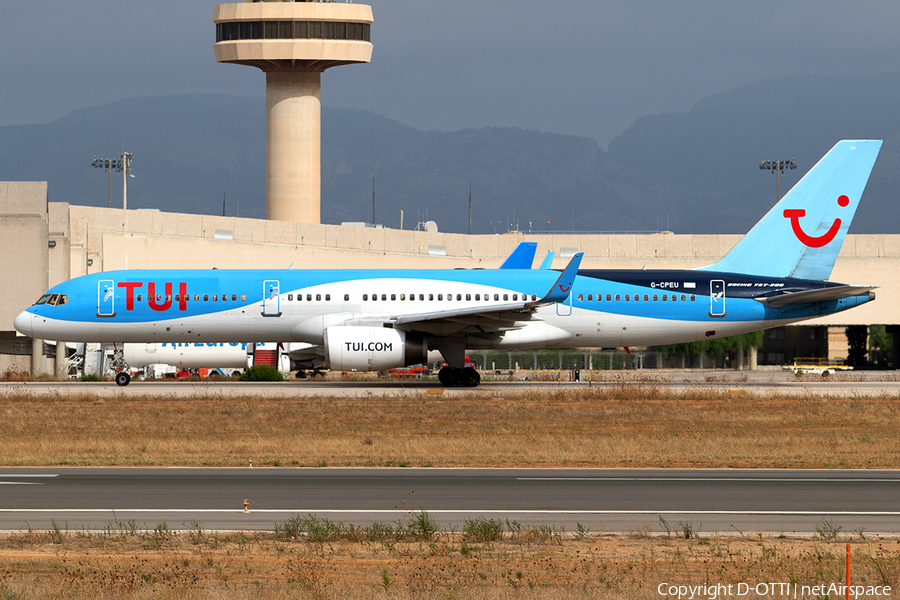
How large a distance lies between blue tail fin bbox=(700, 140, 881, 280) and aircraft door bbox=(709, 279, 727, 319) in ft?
4.64

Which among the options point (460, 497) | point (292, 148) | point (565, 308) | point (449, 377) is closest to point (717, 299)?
point (565, 308)

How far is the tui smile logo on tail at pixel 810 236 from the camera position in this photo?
41281mm

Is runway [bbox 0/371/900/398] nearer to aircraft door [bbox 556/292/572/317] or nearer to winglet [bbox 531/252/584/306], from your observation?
aircraft door [bbox 556/292/572/317]

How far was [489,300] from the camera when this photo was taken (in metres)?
40.0

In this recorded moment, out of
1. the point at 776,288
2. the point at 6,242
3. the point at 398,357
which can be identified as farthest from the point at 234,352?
the point at 776,288

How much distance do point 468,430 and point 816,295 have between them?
18623mm

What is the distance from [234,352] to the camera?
6312cm

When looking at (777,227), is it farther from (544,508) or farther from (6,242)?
(6,242)

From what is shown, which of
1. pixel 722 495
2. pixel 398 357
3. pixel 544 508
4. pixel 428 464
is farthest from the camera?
pixel 398 357

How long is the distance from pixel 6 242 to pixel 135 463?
1817 inches

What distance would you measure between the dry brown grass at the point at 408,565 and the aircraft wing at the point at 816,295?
27.8 m

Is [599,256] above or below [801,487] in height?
above

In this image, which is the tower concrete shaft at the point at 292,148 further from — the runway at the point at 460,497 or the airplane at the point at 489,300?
the runway at the point at 460,497

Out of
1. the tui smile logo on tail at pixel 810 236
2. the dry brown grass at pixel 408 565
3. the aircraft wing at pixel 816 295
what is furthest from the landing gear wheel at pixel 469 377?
the dry brown grass at pixel 408 565
